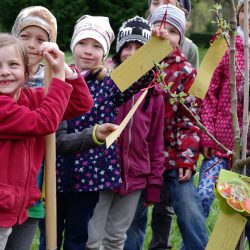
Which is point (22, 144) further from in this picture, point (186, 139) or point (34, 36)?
point (186, 139)

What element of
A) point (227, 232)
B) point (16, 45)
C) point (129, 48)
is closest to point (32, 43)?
point (129, 48)

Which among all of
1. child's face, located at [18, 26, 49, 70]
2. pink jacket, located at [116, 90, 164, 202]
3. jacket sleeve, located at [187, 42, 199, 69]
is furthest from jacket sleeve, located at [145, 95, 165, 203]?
jacket sleeve, located at [187, 42, 199, 69]

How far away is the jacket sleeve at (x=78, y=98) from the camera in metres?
2.70

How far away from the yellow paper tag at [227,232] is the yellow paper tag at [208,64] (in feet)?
1.48

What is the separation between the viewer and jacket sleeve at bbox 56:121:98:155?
9.71 feet

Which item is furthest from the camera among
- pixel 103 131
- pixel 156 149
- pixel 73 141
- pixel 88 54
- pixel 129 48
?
pixel 156 149

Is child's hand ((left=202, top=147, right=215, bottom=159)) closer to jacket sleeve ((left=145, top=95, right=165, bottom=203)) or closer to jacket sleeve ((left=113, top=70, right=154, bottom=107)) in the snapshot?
jacket sleeve ((left=145, top=95, right=165, bottom=203))

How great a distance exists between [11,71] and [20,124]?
0.23m

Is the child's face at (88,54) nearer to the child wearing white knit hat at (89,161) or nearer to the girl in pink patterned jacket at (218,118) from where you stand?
the child wearing white knit hat at (89,161)

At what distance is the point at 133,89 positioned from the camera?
10.5 ft

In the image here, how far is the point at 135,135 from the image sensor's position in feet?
11.3

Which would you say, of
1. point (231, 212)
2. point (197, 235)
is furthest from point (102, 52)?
point (231, 212)

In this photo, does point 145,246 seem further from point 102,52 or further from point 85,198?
point 102,52

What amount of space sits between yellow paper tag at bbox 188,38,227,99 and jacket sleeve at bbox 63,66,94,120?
505 millimetres
